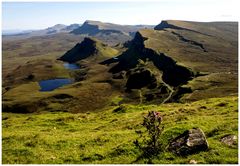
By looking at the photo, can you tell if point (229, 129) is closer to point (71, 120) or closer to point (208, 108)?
point (208, 108)

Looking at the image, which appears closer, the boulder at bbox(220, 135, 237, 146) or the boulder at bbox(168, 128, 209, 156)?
the boulder at bbox(168, 128, 209, 156)

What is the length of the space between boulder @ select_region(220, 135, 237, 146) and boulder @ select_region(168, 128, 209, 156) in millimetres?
1765

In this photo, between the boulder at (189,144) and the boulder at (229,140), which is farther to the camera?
the boulder at (229,140)

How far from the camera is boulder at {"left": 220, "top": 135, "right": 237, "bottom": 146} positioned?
917 inches

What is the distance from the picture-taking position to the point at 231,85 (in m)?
181

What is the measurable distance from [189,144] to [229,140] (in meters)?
3.19

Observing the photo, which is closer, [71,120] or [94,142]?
[94,142]

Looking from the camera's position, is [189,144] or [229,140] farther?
[229,140]

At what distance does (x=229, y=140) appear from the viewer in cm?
2377

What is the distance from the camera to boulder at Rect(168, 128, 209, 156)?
874 inches

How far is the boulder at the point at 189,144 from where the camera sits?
72.8 feet

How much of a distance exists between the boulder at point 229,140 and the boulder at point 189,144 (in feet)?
5.79

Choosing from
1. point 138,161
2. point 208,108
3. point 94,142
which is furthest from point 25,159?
point 208,108

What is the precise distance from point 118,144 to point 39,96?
16088 cm
